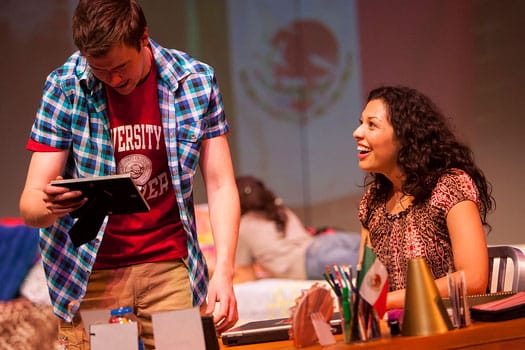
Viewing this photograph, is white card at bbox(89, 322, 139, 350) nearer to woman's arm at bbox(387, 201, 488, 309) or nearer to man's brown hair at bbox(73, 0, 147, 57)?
man's brown hair at bbox(73, 0, 147, 57)

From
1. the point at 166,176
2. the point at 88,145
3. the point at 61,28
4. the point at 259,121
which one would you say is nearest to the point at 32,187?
the point at 88,145

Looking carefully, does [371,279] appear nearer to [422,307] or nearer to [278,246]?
[422,307]

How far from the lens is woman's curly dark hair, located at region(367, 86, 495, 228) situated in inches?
96.0

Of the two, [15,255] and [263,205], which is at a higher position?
[263,205]

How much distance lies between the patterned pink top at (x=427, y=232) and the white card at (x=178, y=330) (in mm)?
1009

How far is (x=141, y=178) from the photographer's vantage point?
77.7 inches

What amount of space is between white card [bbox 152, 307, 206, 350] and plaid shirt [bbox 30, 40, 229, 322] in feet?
1.58

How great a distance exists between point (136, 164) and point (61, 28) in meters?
3.42

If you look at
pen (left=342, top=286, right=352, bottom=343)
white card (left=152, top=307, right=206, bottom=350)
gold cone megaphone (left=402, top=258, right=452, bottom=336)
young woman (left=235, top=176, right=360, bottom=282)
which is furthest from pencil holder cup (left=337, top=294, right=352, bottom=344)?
young woman (left=235, top=176, right=360, bottom=282)

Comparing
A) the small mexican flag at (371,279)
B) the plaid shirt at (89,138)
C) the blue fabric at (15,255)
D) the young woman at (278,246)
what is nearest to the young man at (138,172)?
the plaid shirt at (89,138)

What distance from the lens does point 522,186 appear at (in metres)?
5.11

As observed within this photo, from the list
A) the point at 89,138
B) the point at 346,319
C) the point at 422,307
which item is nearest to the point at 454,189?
the point at 422,307

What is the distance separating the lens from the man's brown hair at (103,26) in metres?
1.75

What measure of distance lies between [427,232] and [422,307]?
0.72 metres
